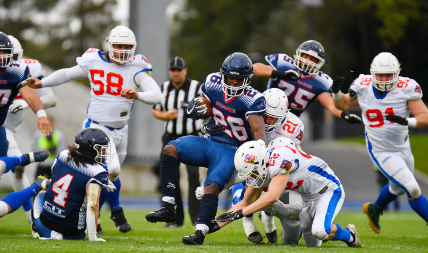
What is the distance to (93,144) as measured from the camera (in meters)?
4.86

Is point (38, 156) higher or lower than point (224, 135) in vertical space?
lower

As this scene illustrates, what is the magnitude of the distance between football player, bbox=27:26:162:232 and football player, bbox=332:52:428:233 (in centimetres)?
229

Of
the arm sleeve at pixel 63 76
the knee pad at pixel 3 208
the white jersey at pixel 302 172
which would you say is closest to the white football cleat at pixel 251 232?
the white jersey at pixel 302 172

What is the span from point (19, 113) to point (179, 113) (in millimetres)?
2084

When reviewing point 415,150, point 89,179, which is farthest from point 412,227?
point 415,150

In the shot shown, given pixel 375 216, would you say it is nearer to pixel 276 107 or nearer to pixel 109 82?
pixel 276 107

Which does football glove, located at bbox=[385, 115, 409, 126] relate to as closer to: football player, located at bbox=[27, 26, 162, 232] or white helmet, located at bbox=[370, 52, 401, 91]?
white helmet, located at bbox=[370, 52, 401, 91]

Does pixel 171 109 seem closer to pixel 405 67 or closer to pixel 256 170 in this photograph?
pixel 256 170

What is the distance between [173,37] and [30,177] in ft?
65.7

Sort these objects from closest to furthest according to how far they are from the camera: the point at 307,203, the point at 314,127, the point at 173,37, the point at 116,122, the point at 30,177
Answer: the point at 307,203
the point at 116,122
the point at 30,177
the point at 314,127
the point at 173,37

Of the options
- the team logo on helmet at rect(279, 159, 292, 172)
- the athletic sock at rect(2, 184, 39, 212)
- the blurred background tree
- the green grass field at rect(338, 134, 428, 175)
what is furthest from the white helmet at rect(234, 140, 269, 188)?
the blurred background tree

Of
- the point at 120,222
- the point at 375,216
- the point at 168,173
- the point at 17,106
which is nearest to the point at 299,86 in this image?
the point at 375,216

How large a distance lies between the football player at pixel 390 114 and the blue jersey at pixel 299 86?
0.89 feet

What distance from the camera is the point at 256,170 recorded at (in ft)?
15.6
